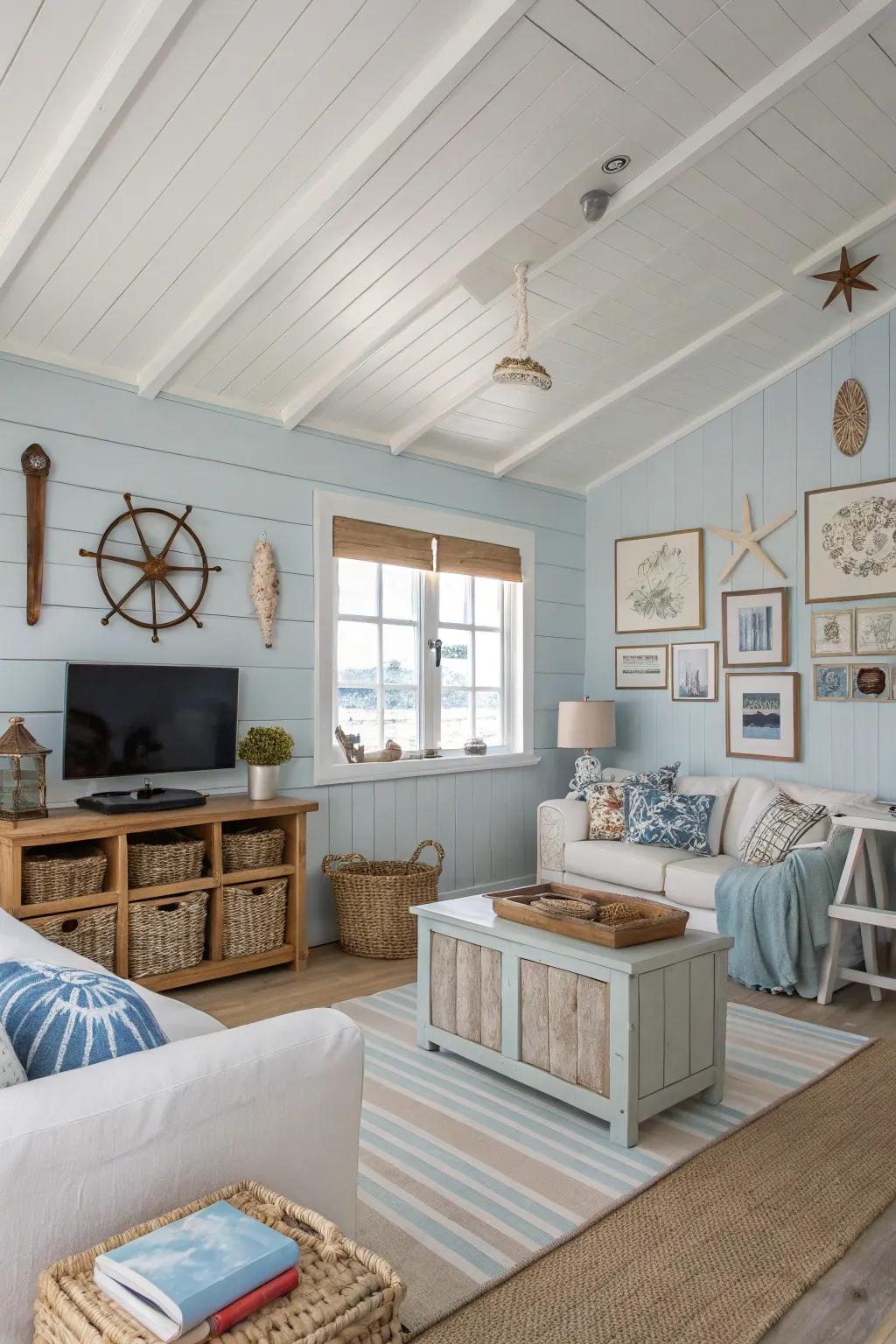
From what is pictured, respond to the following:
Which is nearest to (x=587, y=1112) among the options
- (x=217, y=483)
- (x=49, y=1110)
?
(x=49, y=1110)

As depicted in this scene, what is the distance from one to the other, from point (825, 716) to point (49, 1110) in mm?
4404

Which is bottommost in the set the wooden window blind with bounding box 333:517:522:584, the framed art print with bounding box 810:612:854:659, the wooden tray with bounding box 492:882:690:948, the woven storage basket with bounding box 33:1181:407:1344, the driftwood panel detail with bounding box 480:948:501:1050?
→ the driftwood panel detail with bounding box 480:948:501:1050

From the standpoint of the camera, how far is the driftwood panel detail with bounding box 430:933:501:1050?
2965mm

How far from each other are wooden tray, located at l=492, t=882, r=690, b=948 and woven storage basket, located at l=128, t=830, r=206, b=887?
1.33 m

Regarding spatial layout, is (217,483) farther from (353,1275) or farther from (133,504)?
(353,1275)

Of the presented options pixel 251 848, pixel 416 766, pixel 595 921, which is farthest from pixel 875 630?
pixel 251 848

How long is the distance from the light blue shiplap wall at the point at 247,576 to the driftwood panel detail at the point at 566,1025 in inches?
76.2

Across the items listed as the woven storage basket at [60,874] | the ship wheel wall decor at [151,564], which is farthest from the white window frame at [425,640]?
the woven storage basket at [60,874]

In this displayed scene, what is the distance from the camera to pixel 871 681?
4.65 meters

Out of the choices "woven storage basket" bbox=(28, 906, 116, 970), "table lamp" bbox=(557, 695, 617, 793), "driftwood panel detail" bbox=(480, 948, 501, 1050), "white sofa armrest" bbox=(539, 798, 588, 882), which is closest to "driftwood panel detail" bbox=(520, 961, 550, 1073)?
"driftwood panel detail" bbox=(480, 948, 501, 1050)

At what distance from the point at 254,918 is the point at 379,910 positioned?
0.61m

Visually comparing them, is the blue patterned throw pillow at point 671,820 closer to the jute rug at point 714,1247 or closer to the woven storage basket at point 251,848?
the woven storage basket at point 251,848

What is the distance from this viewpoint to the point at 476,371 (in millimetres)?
4465

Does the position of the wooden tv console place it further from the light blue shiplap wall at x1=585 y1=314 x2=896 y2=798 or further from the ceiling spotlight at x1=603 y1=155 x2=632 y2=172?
the ceiling spotlight at x1=603 y1=155 x2=632 y2=172
